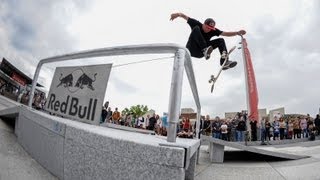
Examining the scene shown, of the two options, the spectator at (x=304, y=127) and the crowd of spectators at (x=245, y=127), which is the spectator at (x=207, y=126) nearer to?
the crowd of spectators at (x=245, y=127)

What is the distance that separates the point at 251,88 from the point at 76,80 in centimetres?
1330

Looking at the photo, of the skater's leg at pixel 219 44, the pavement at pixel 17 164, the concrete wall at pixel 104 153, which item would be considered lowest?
the pavement at pixel 17 164

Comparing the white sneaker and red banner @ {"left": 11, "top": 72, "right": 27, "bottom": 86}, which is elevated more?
red banner @ {"left": 11, "top": 72, "right": 27, "bottom": 86}

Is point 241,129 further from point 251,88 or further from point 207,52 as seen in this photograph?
point 207,52

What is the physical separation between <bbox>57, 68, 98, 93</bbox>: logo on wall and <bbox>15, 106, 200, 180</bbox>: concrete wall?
0.46 m

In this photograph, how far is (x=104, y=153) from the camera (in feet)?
6.99

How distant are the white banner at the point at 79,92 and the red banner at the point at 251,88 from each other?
12.5 metres

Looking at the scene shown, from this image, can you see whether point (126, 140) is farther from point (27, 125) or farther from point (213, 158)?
point (213, 158)

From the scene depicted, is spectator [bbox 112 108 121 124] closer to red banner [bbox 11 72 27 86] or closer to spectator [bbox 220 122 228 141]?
spectator [bbox 220 122 228 141]

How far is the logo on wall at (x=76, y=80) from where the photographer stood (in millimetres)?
2934

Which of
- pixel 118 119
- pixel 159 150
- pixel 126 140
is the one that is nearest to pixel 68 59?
pixel 126 140

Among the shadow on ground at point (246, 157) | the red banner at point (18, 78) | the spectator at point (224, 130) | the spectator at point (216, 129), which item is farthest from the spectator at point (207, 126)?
the red banner at point (18, 78)

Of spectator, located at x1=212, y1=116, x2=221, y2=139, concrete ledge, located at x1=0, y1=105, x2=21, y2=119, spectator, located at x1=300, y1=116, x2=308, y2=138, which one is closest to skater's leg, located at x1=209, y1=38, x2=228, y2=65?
concrete ledge, located at x1=0, y1=105, x2=21, y2=119

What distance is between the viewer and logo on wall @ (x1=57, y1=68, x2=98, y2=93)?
2.93m
